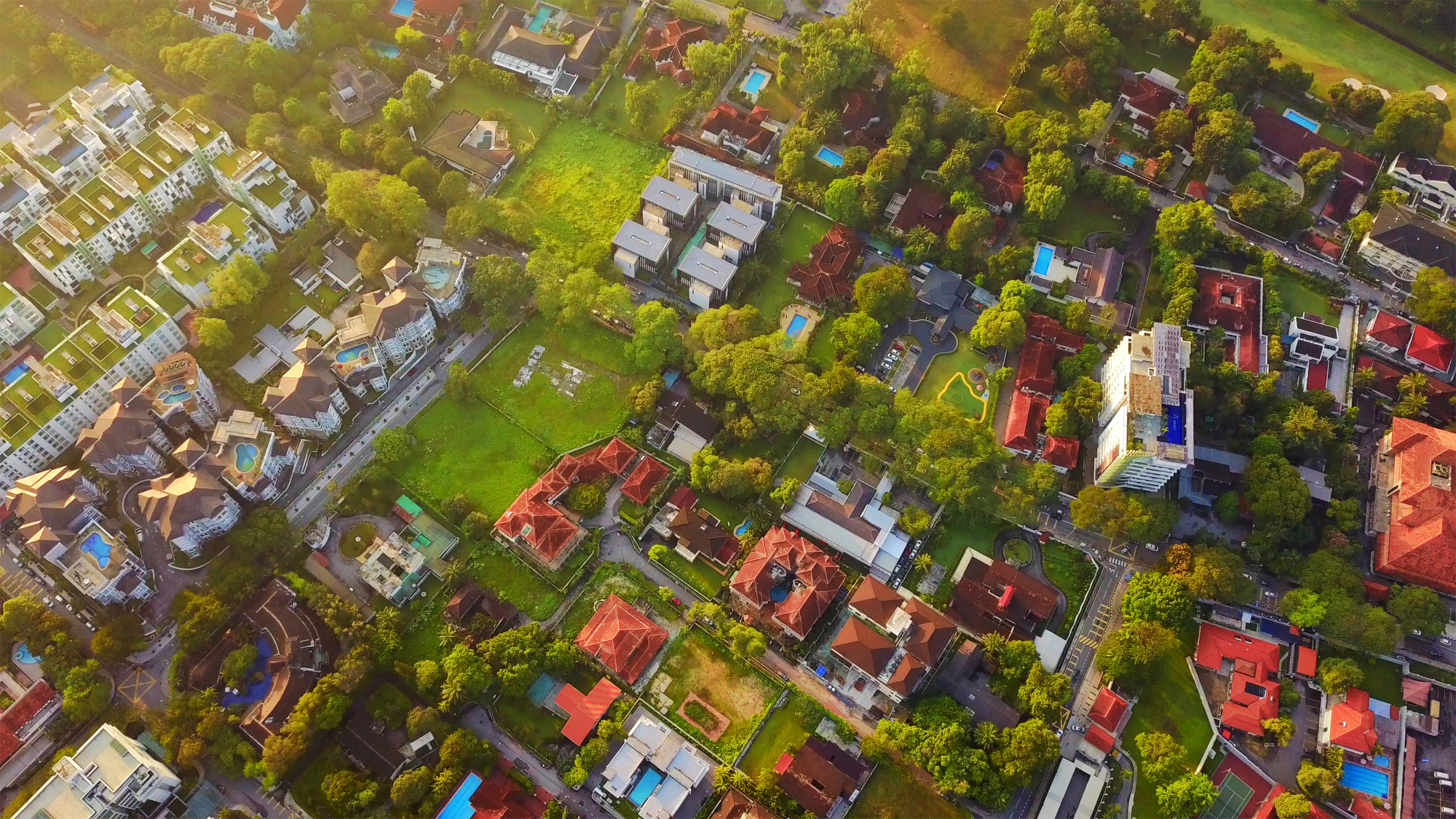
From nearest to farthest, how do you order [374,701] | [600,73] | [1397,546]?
[374,701], [1397,546], [600,73]

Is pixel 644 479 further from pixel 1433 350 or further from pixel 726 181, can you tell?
pixel 1433 350

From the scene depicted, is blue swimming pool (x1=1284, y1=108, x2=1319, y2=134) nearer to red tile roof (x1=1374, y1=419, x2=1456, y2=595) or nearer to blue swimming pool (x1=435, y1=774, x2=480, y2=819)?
red tile roof (x1=1374, y1=419, x2=1456, y2=595)

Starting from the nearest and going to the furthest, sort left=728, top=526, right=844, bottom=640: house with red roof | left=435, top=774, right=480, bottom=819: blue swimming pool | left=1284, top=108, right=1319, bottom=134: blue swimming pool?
left=435, top=774, right=480, bottom=819: blue swimming pool
left=728, top=526, right=844, bottom=640: house with red roof
left=1284, top=108, right=1319, bottom=134: blue swimming pool

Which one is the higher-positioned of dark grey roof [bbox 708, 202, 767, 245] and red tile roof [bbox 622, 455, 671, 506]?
dark grey roof [bbox 708, 202, 767, 245]

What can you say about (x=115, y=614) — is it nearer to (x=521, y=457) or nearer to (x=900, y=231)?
(x=521, y=457)

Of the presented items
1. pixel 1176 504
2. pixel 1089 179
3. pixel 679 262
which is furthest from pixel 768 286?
pixel 1176 504

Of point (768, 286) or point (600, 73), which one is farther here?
point (600, 73)

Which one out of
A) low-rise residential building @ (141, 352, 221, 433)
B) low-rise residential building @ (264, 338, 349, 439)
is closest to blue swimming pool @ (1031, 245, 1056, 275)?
low-rise residential building @ (264, 338, 349, 439)
